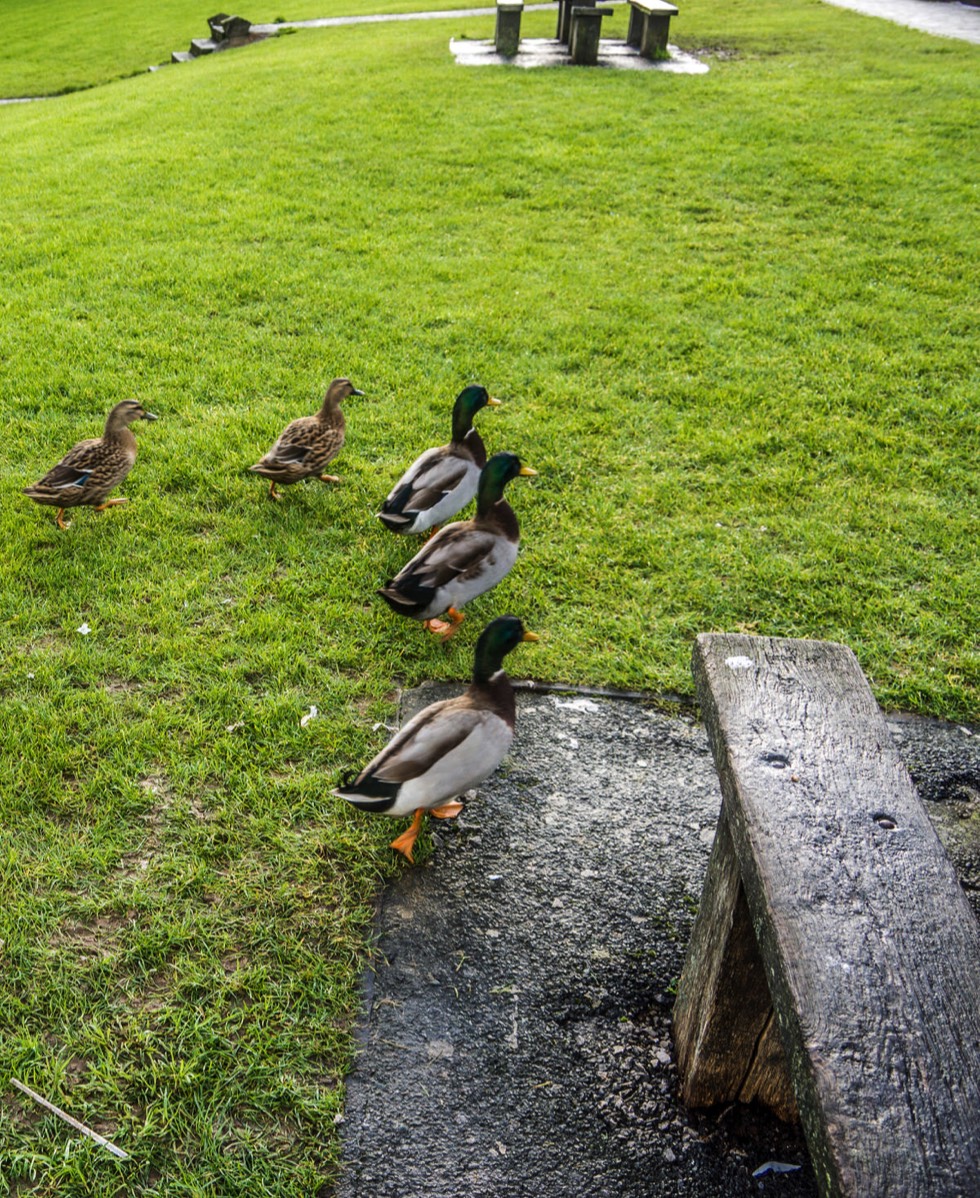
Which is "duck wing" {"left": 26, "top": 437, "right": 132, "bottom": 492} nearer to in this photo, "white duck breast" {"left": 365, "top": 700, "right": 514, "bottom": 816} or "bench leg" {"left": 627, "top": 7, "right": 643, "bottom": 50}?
"white duck breast" {"left": 365, "top": 700, "right": 514, "bottom": 816}

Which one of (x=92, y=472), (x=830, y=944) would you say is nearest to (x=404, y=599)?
(x=92, y=472)

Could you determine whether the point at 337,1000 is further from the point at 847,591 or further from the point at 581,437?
the point at 581,437

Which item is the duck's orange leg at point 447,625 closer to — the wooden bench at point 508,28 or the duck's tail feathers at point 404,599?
the duck's tail feathers at point 404,599

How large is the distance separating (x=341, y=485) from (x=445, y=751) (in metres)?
2.43

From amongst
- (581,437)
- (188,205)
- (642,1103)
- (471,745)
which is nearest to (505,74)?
(188,205)

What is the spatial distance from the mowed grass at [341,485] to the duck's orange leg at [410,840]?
0.06 metres

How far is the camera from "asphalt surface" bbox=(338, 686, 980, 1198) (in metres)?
2.27

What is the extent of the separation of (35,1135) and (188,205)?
8.43 metres

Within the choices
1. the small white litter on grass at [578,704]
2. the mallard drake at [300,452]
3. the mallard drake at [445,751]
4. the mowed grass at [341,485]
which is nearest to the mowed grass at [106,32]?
the mowed grass at [341,485]

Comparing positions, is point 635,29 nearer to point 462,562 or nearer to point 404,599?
point 462,562

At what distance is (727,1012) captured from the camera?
2.26 metres

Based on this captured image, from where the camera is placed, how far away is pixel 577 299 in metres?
7.12

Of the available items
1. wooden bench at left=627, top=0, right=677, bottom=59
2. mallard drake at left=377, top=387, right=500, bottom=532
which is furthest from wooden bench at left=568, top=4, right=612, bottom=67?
mallard drake at left=377, top=387, right=500, bottom=532

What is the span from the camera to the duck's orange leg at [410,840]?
3018 millimetres
